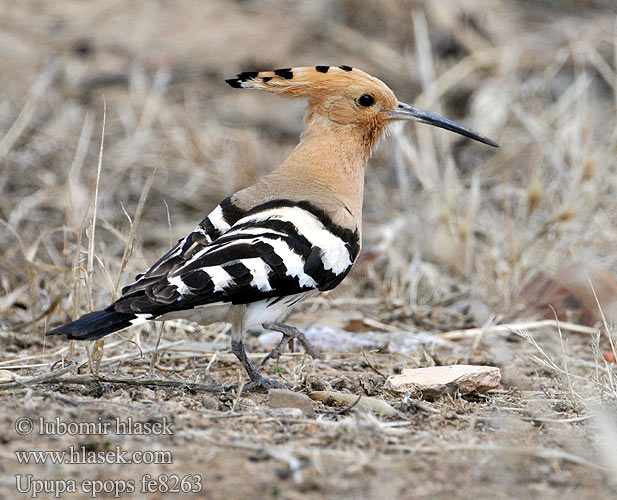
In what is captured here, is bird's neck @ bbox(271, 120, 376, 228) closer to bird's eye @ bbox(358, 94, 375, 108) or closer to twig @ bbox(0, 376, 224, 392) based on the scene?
bird's eye @ bbox(358, 94, 375, 108)

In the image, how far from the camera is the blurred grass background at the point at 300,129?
380 centimetres

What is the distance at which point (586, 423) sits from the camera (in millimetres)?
2211

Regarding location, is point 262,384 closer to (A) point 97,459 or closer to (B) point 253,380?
(B) point 253,380

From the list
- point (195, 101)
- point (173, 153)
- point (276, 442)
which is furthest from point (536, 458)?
point (195, 101)

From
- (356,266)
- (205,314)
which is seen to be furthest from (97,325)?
(356,266)

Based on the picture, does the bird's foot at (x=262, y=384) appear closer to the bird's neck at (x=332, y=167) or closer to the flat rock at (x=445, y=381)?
the flat rock at (x=445, y=381)

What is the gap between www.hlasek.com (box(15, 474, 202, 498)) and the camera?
1.68 m

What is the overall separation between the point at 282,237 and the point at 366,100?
0.85m

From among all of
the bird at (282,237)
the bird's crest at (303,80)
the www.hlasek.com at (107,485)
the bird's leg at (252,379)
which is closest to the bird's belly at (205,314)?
the bird at (282,237)

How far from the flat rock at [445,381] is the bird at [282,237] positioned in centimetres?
35

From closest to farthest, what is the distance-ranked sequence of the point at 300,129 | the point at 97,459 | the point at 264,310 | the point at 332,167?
1. the point at 97,459
2. the point at 264,310
3. the point at 332,167
4. the point at 300,129

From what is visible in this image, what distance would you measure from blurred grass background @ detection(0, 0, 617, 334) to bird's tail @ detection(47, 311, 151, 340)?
0.29 meters

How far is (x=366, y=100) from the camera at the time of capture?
3275 mm

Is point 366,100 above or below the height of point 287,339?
above
